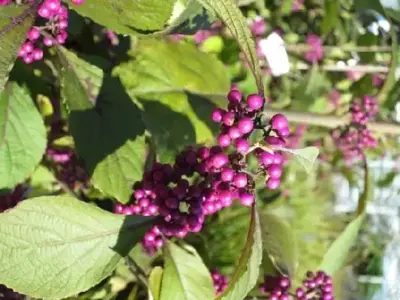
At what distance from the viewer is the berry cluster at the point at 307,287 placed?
1.10m

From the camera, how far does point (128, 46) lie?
4.07 ft

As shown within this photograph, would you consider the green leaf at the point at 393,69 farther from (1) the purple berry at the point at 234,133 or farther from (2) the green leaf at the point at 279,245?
(1) the purple berry at the point at 234,133

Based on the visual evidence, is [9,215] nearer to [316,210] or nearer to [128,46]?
[128,46]

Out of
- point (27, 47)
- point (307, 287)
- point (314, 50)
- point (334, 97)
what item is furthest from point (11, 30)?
point (334, 97)

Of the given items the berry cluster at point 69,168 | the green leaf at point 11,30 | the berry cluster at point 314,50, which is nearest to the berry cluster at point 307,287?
the berry cluster at point 69,168

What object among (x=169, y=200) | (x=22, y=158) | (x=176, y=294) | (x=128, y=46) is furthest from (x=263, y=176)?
(x=128, y=46)

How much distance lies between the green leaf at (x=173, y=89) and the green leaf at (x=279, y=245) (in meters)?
0.20

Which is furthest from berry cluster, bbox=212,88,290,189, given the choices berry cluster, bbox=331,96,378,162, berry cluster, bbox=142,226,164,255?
berry cluster, bbox=331,96,378,162

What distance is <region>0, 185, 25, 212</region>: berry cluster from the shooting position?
107cm

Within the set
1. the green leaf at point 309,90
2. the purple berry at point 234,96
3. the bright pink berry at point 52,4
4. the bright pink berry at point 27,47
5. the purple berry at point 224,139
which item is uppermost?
the bright pink berry at point 52,4

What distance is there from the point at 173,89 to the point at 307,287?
44 cm

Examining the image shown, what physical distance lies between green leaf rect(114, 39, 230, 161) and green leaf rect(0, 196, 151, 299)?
279mm

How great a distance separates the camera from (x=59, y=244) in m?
0.77

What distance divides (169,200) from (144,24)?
225 millimetres
